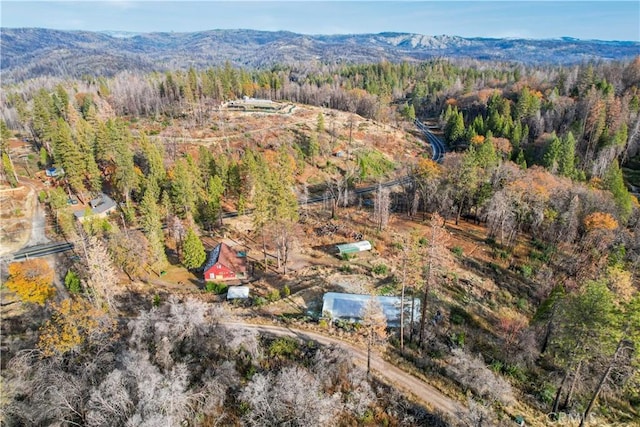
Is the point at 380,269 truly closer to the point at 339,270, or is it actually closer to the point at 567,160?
the point at 339,270

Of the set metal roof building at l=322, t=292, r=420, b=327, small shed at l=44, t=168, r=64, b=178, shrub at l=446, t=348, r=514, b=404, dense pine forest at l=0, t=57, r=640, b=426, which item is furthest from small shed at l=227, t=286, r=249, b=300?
small shed at l=44, t=168, r=64, b=178

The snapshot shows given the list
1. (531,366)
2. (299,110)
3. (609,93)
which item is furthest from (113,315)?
(609,93)

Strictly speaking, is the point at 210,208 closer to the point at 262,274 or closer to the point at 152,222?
the point at 152,222

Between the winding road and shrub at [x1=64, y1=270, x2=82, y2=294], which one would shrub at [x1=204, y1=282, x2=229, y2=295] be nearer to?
shrub at [x1=64, y1=270, x2=82, y2=294]

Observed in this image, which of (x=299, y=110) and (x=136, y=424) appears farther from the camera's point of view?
(x=299, y=110)

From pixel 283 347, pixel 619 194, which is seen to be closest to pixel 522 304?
pixel 619 194

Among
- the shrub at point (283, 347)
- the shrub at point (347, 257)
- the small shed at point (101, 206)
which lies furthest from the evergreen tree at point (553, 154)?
the small shed at point (101, 206)
